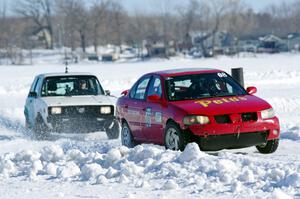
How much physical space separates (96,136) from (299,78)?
2234cm

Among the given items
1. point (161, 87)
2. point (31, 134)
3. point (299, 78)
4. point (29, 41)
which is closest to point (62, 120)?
point (31, 134)

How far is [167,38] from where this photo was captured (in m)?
126

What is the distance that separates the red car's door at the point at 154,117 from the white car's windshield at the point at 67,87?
437 cm

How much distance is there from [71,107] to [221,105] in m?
5.21

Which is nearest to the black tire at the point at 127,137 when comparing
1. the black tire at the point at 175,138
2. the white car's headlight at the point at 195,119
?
the black tire at the point at 175,138

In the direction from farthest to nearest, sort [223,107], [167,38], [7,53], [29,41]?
1. [167,38]
2. [29,41]
3. [7,53]
4. [223,107]

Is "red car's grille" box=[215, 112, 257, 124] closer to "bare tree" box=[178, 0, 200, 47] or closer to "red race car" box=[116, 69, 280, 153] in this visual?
"red race car" box=[116, 69, 280, 153]

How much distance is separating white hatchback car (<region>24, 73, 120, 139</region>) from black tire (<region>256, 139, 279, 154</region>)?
487 cm

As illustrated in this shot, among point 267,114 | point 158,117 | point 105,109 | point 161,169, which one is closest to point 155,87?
point 158,117

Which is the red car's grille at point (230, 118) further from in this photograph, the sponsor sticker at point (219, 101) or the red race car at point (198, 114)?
the sponsor sticker at point (219, 101)

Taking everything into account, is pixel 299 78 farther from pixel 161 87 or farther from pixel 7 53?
pixel 7 53

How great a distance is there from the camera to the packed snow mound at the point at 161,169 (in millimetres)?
7207

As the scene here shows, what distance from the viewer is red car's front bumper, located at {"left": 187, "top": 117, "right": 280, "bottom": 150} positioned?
9609 mm

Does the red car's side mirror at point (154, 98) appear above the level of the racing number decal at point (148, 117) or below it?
above
